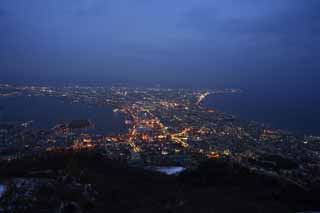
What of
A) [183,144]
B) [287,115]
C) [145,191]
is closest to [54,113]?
[183,144]

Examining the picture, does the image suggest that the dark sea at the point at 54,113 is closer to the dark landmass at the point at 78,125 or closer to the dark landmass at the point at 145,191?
the dark landmass at the point at 78,125

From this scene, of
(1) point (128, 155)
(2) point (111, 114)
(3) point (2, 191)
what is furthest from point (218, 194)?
(2) point (111, 114)

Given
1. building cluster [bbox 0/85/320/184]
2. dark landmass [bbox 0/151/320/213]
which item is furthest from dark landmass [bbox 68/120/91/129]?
dark landmass [bbox 0/151/320/213]

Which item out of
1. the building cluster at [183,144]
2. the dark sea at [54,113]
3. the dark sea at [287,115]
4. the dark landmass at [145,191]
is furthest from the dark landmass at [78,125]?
the dark sea at [287,115]

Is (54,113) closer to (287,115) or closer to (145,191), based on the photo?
(145,191)

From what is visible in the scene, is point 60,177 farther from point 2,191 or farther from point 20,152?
point 20,152

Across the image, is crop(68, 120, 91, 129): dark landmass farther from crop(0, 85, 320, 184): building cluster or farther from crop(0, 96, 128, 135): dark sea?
crop(0, 96, 128, 135): dark sea
